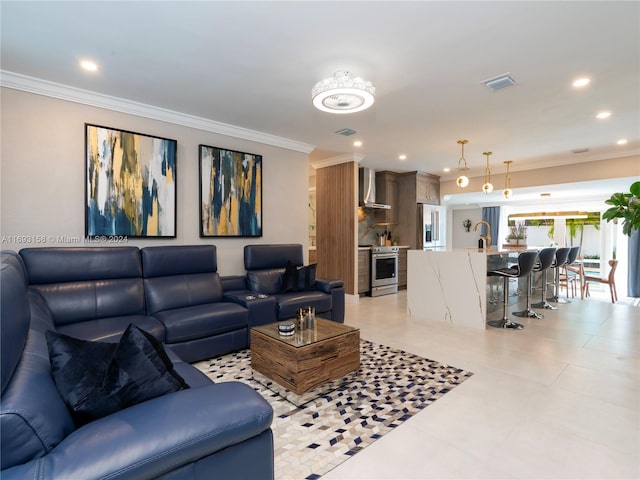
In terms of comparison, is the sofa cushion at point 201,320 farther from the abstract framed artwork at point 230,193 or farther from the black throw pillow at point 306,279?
the abstract framed artwork at point 230,193

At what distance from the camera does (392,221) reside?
7402mm

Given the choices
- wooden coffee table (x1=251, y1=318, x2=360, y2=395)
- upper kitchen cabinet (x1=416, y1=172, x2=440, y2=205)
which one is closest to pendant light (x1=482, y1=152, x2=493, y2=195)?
upper kitchen cabinet (x1=416, y1=172, x2=440, y2=205)

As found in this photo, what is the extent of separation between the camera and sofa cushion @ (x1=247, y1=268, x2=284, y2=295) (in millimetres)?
4033

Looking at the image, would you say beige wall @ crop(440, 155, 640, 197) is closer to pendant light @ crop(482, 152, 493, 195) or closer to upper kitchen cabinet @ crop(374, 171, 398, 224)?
pendant light @ crop(482, 152, 493, 195)

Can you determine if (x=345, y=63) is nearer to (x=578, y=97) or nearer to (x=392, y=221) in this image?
(x=578, y=97)

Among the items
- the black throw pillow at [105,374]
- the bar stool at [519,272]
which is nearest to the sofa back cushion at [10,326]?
the black throw pillow at [105,374]

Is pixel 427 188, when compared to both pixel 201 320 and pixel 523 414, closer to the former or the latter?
pixel 523 414

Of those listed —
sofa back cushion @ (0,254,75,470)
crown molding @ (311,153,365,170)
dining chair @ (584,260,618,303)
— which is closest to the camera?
sofa back cushion @ (0,254,75,470)

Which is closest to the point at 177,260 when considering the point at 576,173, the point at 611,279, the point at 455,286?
the point at 455,286

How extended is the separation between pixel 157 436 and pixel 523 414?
7.34 feet

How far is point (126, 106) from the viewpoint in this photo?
11.3 feet

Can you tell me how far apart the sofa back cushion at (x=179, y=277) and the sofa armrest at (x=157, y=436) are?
219 cm

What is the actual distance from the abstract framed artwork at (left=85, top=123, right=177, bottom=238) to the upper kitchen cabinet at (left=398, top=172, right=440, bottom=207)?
5072 mm

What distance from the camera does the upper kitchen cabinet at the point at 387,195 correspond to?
7.15 meters
